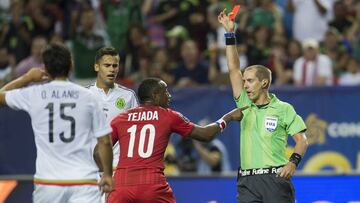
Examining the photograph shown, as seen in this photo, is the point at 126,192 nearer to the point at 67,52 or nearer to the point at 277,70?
the point at 67,52

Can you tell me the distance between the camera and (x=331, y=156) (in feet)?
49.5

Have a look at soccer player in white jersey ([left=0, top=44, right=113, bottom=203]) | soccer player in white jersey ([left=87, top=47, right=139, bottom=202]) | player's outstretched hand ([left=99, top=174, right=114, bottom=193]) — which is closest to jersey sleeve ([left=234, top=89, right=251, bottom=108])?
soccer player in white jersey ([left=87, top=47, right=139, bottom=202])

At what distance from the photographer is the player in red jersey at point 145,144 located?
9.12m

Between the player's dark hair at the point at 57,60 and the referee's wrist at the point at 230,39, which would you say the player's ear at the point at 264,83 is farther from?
the player's dark hair at the point at 57,60

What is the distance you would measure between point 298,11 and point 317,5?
0.36 m

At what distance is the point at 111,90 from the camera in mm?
10414

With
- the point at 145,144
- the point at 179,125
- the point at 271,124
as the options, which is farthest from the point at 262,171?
the point at 145,144

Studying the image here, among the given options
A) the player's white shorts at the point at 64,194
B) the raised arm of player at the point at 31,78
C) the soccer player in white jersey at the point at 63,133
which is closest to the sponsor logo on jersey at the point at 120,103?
the raised arm of player at the point at 31,78

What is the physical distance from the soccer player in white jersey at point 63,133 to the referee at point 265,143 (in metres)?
1.88

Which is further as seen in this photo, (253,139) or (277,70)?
(277,70)

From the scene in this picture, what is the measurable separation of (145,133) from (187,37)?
8.38 meters

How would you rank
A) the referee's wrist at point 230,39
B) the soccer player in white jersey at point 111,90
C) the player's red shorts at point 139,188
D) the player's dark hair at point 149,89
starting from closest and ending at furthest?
the player's red shorts at point 139,188 < the player's dark hair at point 149,89 < the referee's wrist at point 230,39 < the soccer player in white jersey at point 111,90

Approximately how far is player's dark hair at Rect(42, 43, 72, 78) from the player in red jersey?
48.4 inches

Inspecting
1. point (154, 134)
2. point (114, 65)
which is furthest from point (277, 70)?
point (154, 134)
